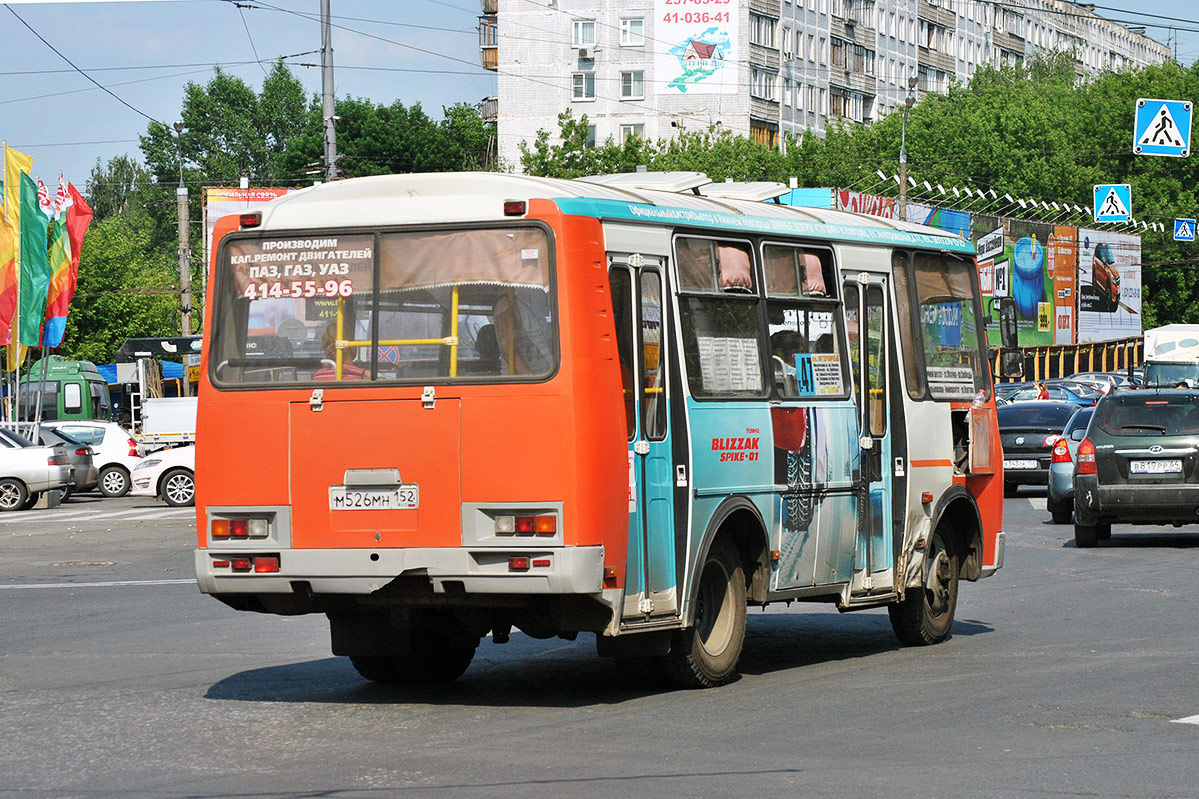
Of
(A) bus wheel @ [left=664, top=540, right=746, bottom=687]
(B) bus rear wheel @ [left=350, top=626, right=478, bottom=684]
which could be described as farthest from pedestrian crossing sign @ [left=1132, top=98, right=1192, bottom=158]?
(B) bus rear wheel @ [left=350, top=626, right=478, bottom=684]

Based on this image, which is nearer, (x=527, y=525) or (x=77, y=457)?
(x=527, y=525)

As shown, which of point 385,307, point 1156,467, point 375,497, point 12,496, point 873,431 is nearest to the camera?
point 375,497

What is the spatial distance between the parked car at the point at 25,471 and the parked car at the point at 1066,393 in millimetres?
25589

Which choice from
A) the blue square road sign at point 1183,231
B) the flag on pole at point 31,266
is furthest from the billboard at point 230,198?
the blue square road sign at point 1183,231

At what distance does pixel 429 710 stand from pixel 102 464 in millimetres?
30659

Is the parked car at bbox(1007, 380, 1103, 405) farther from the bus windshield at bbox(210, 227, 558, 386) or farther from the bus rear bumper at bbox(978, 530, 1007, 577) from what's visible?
the bus windshield at bbox(210, 227, 558, 386)

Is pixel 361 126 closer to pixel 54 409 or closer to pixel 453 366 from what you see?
pixel 54 409

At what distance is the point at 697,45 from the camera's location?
9775cm

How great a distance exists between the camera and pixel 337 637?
10367 mm

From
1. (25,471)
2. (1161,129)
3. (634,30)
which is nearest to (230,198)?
(25,471)

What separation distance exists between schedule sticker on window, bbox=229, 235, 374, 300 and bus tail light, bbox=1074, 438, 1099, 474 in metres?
12.6

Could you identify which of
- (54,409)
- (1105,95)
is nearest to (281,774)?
(54,409)

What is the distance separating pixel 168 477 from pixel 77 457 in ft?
15.1

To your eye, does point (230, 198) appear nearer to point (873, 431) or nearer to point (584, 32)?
point (584, 32)
